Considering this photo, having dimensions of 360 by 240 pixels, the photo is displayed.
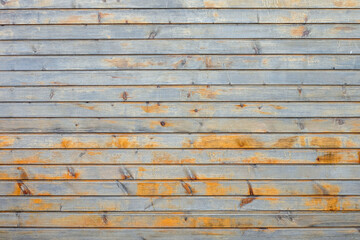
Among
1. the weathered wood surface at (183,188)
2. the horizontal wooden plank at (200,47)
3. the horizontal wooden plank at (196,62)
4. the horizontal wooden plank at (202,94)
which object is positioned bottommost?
the weathered wood surface at (183,188)

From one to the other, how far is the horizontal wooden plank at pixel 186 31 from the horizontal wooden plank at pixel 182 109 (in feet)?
1.48

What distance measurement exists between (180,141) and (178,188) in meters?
0.31

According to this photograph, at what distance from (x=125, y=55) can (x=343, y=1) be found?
4.93 ft

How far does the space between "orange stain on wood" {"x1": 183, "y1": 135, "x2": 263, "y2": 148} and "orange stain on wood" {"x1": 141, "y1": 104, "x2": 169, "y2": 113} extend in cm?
26

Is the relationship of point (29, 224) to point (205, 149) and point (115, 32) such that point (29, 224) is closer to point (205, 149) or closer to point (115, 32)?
point (205, 149)

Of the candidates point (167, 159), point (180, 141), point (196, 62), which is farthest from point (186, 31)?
point (167, 159)

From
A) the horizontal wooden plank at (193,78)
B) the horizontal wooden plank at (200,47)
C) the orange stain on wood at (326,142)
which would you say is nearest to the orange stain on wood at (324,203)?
the orange stain on wood at (326,142)

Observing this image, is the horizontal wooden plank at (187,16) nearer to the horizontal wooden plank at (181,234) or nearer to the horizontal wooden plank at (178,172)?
the horizontal wooden plank at (178,172)

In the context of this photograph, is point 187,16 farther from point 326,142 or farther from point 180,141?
point 326,142

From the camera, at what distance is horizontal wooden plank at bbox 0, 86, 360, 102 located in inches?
77.2

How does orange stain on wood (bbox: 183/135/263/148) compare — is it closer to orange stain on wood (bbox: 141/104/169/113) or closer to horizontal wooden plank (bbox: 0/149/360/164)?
horizontal wooden plank (bbox: 0/149/360/164)

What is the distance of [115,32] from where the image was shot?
78.2 inches

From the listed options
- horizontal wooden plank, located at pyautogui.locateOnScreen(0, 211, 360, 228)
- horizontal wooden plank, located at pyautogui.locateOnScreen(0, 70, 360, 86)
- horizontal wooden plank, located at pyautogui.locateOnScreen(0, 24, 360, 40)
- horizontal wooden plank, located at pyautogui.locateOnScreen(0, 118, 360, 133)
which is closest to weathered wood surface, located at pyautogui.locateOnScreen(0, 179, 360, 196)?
horizontal wooden plank, located at pyautogui.locateOnScreen(0, 211, 360, 228)

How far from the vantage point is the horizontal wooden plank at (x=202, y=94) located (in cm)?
196
